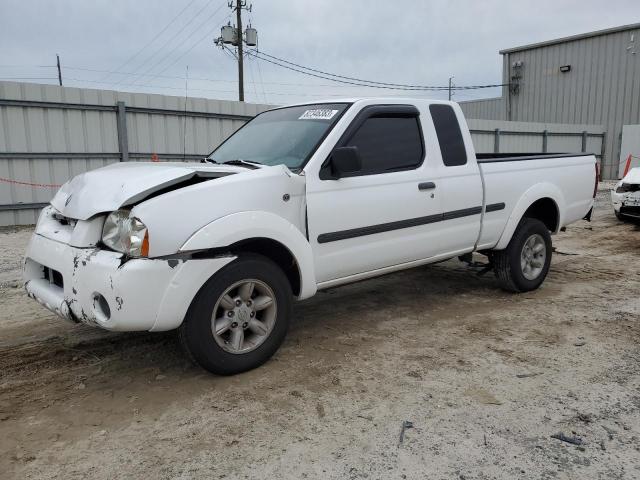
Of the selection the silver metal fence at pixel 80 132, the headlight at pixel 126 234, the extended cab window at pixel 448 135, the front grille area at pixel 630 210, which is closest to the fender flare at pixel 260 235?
the headlight at pixel 126 234

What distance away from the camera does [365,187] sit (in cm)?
402

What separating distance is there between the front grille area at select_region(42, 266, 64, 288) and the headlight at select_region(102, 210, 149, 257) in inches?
20.9

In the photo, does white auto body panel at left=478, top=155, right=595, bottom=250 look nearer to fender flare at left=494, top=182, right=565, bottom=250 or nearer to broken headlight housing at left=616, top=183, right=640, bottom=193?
fender flare at left=494, top=182, right=565, bottom=250

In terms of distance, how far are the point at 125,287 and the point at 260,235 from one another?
889 millimetres

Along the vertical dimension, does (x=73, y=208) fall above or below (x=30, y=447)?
above

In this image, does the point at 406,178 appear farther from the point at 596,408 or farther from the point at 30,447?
the point at 30,447

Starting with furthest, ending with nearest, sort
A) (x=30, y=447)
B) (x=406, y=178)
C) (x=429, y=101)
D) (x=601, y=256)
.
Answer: (x=601, y=256), (x=429, y=101), (x=406, y=178), (x=30, y=447)

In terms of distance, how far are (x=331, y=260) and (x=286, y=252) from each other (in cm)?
37

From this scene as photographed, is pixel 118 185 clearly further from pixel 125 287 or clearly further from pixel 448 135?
pixel 448 135

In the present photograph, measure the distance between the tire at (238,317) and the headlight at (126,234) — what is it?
1.52 feet

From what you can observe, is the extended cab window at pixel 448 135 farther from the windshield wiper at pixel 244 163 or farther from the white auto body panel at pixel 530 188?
the windshield wiper at pixel 244 163

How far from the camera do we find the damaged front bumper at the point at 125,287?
2.98 metres

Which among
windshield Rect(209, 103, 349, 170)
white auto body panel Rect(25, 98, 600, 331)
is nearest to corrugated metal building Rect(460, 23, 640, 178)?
white auto body panel Rect(25, 98, 600, 331)

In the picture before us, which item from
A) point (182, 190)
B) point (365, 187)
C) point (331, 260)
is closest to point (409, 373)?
point (331, 260)
